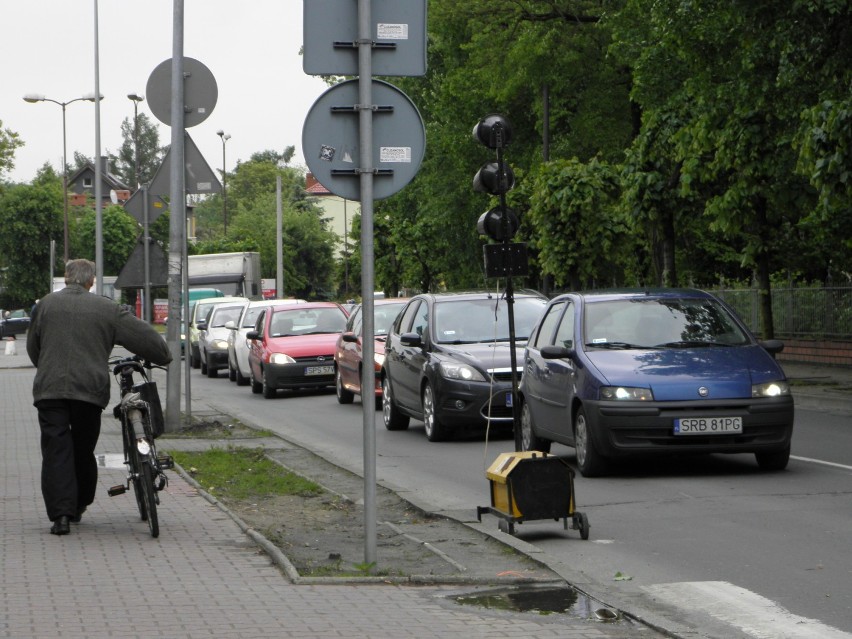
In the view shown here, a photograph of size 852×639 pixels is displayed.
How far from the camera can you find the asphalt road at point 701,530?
23.4 ft

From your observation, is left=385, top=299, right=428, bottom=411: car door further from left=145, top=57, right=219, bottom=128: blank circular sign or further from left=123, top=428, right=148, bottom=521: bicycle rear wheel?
left=123, top=428, right=148, bottom=521: bicycle rear wheel

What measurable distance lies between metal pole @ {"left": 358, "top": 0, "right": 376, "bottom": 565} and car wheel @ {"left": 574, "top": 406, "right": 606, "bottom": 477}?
15.3 ft

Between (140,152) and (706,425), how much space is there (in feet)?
466

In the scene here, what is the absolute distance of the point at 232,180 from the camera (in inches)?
6708

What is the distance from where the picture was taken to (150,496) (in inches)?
358

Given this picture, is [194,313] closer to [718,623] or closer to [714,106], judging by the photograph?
[714,106]

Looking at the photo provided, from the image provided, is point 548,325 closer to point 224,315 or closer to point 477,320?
point 477,320

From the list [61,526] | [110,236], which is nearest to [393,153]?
[61,526]

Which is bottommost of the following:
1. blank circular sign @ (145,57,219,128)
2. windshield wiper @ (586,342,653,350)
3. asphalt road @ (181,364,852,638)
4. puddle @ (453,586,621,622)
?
asphalt road @ (181,364,852,638)

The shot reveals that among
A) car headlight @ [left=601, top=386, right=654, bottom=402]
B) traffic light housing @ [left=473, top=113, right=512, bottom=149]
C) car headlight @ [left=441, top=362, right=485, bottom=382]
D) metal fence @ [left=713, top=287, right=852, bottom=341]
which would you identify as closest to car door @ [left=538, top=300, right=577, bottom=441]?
car headlight @ [left=601, top=386, right=654, bottom=402]

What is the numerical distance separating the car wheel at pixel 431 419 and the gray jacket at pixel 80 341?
7.66 meters

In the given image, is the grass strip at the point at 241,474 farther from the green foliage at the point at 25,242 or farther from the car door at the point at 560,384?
the green foliage at the point at 25,242

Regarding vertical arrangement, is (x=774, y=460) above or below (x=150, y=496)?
below

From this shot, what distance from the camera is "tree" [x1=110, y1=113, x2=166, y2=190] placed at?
490ft
